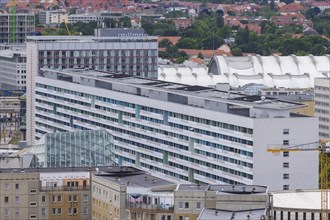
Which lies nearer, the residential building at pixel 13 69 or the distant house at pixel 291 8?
the residential building at pixel 13 69

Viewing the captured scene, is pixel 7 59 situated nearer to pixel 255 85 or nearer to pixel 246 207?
pixel 255 85

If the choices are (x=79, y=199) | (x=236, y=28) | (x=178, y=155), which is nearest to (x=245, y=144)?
(x=178, y=155)

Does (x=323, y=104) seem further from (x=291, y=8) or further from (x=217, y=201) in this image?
(x=291, y=8)

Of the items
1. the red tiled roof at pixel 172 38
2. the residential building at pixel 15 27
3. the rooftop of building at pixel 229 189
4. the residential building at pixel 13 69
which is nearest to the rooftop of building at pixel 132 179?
the rooftop of building at pixel 229 189

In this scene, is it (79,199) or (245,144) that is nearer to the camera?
(79,199)

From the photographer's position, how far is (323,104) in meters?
76.2

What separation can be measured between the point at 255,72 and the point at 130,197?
5438cm

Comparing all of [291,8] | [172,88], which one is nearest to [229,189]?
[172,88]

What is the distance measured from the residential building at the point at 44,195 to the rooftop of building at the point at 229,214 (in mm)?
4782

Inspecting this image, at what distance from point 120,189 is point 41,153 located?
827 cm

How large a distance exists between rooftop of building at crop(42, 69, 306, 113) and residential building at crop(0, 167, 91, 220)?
10864mm

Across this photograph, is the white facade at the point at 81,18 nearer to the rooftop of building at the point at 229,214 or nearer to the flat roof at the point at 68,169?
the flat roof at the point at 68,169

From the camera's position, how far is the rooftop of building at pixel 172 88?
50.1 m

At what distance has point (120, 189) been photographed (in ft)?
122
